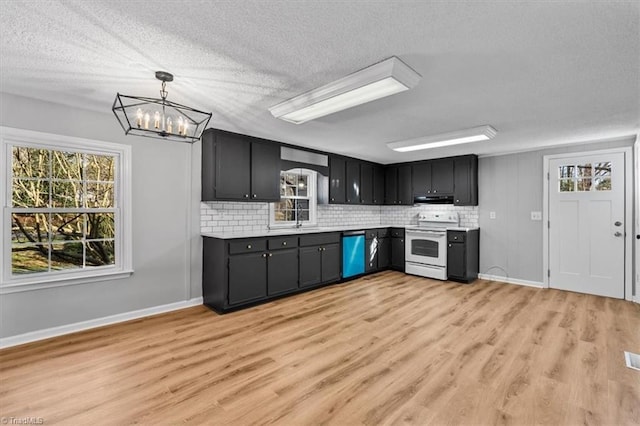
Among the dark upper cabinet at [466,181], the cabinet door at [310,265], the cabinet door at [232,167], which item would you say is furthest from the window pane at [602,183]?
the cabinet door at [232,167]

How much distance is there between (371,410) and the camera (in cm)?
196

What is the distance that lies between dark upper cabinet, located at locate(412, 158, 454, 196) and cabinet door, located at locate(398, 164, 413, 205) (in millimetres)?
117

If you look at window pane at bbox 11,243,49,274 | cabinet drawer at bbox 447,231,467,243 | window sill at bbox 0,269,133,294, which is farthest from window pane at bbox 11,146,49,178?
cabinet drawer at bbox 447,231,467,243

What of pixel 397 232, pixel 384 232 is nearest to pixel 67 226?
pixel 384 232

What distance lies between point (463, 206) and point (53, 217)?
6.06 m

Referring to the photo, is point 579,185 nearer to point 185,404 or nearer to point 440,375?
point 440,375

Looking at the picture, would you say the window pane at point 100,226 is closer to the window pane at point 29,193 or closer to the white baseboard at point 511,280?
the window pane at point 29,193

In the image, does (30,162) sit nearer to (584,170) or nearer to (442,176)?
(442,176)

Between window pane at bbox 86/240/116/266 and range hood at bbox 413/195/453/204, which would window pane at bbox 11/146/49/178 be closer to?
window pane at bbox 86/240/116/266

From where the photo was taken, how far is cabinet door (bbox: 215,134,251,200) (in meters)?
3.99

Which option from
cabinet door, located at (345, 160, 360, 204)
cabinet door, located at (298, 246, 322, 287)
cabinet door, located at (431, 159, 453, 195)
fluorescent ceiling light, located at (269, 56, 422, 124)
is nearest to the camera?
fluorescent ceiling light, located at (269, 56, 422, 124)

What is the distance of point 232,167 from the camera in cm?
412

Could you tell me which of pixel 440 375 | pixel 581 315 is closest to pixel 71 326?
pixel 440 375

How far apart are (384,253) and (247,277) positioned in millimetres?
3231
